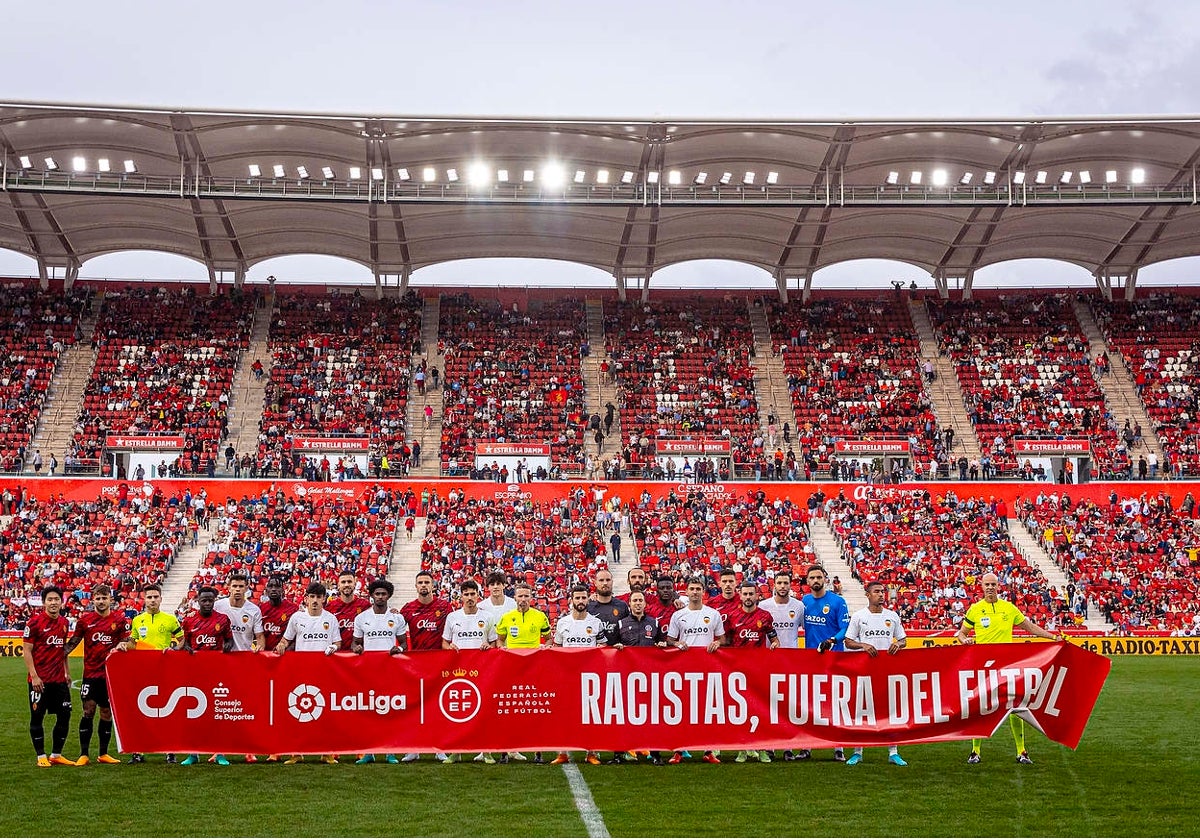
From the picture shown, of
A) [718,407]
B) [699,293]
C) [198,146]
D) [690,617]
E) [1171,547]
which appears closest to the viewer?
[690,617]

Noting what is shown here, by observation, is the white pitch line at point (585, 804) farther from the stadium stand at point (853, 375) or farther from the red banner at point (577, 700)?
the stadium stand at point (853, 375)

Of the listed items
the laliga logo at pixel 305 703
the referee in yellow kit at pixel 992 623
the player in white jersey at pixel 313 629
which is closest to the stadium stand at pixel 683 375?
the referee in yellow kit at pixel 992 623

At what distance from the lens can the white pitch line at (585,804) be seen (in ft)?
28.0

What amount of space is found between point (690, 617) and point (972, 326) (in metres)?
40.8

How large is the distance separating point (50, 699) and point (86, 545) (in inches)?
996

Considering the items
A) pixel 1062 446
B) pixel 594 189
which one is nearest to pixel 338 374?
pixel 594 189

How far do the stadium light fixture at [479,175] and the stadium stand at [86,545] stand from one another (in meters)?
15.9

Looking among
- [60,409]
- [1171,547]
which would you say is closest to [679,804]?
[1171,547]

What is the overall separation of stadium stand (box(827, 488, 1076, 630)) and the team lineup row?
20771 millimetres

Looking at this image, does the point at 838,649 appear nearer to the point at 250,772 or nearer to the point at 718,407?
the point at 250,772

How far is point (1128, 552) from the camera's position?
3634 centimetres

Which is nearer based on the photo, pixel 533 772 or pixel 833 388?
pixel 533 772

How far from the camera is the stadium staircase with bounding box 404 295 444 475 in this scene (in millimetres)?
41875

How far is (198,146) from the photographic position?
1603 inches
